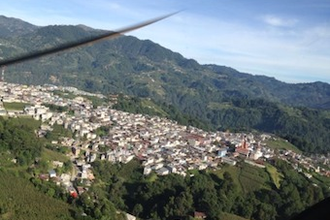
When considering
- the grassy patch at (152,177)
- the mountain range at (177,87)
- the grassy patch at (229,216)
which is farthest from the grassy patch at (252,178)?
the mountain range at (177,87)

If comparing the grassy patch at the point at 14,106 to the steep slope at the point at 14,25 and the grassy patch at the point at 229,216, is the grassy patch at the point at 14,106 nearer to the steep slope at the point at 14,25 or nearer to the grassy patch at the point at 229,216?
the grassy patch at the point at 229,216

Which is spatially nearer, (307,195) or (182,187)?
(182,187)

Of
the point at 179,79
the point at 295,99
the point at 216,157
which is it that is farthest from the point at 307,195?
the point at 295,99

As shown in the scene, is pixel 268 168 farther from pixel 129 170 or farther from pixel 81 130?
pixel 81 130

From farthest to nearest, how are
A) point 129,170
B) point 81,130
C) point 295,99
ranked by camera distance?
1. point 295,99
2. point 81,130
3. point 129,170

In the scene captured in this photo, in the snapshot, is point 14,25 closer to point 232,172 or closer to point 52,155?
point 52,155

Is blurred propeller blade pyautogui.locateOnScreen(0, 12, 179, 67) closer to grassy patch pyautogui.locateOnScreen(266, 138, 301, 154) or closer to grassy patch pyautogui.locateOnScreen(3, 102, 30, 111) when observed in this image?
grassy patch pyautogui.locateOnScreen(3, 102, 30, 111)

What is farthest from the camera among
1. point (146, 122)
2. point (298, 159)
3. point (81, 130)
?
point (146, 122)
